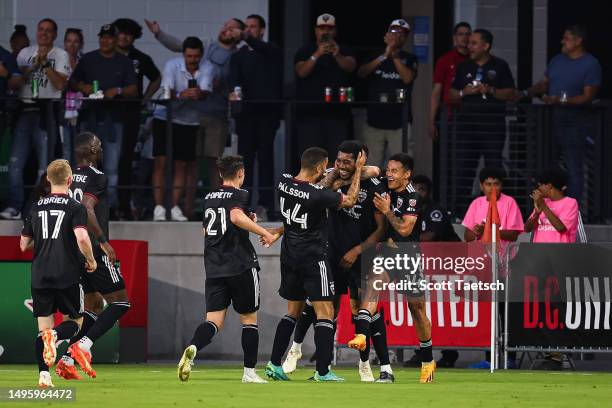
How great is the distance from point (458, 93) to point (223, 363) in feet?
14.3

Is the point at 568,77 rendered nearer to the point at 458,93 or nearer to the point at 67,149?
the point at 458,93

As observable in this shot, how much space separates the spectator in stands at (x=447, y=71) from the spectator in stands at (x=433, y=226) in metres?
1.55

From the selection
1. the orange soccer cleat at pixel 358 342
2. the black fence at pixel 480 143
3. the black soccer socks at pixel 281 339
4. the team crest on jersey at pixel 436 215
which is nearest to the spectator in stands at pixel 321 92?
the black fence at pixel 480 143

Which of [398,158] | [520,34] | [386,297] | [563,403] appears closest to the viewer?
[563,403]

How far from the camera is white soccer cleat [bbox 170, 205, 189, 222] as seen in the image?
67.2ft

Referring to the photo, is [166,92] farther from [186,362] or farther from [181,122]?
[186,362]

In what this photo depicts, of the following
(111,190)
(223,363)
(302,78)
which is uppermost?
(302,78)

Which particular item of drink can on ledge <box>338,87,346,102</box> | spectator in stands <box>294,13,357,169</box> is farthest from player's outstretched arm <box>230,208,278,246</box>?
drink can on ledge <box>338,87,346,102</box>

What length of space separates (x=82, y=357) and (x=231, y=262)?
1.75m

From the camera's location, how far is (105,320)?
51.8ft

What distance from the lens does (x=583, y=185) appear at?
66.9 ft

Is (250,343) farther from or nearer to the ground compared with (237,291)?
nearer to the ground

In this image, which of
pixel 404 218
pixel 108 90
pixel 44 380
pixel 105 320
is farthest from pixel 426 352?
pixel 108 90

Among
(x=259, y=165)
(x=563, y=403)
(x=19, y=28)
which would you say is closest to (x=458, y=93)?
(x=259, y=165)
